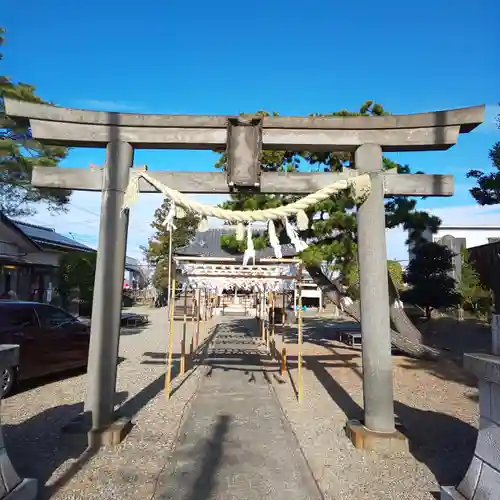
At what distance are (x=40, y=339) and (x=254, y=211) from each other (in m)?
5.59

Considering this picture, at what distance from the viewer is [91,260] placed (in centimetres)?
1978

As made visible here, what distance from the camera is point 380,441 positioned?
193 inches

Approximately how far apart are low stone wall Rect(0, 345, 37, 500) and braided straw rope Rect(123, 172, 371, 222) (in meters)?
2.26

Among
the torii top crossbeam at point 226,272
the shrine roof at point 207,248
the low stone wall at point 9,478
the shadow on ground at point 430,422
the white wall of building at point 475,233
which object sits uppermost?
the white wall of building at point 475,233

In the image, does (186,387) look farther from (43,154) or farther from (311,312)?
(311,312)

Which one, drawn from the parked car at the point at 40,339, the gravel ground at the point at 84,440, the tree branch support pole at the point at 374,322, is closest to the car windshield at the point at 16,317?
the parked car at the point at 40,339

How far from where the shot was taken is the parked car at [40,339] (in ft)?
24.8

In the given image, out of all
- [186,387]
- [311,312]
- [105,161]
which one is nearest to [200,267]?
[186,387]

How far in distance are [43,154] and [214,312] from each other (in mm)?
19874

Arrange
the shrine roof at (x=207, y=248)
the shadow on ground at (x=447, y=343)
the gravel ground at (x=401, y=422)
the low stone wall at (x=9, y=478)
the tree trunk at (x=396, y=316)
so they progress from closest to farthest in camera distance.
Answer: the low stone wall at (x=9, y=478), the gravel ground at (x=401, y=422), the shadow on ground at (x=447, y=343), the tree trunk at (x=396, y=316), the shrine roof at (x=207, y=248)

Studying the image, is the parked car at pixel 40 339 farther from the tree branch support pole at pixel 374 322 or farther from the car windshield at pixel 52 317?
the tree branch support pole at pixel 374 322

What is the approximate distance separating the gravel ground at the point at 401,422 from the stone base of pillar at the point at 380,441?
0.08m

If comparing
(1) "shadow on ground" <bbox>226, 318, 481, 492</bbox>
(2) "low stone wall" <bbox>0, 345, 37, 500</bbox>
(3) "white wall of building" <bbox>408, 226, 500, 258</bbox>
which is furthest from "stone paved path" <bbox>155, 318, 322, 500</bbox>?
(3) "white wall of building" <bbox>408, 226, 500, 258</bbox>

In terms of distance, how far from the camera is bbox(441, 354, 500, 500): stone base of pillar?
298 cm
